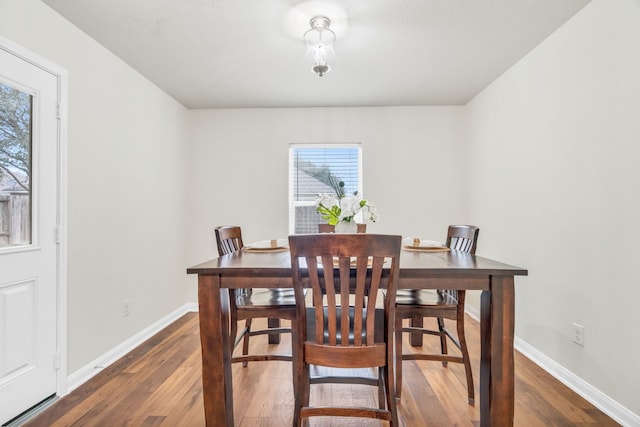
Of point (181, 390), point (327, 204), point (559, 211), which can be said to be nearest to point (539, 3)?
point (559, 211)

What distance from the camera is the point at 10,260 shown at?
71.5 inches

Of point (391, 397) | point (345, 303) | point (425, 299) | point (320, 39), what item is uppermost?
point (320, 39)

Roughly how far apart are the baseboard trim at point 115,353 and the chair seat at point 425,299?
6.88ft

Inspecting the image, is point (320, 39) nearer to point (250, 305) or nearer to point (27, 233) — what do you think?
point (250, 305)

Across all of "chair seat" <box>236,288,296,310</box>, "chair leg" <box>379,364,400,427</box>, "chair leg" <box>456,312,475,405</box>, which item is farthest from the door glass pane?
"chair leg" <box>456,312,475,405</box>

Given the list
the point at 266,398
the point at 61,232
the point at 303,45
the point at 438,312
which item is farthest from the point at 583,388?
the point at 61,232

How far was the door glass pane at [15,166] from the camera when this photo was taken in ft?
5.92

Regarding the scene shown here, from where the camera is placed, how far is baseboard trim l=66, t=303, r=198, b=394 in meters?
2.22

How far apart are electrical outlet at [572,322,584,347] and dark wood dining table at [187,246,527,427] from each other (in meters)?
0.94

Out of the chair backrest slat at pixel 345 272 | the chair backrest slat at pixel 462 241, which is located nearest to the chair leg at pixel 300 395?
the chair backrest slat at pixel 345 272

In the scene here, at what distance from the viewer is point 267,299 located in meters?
2.19

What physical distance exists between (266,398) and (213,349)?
0.66m

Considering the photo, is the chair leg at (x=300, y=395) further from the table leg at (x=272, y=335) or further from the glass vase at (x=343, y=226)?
the table leg at (x=272, y=335)

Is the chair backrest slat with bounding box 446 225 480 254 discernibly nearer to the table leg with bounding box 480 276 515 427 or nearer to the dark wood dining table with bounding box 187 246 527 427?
the dark wood dining table with bounding box 187 246 527 427
